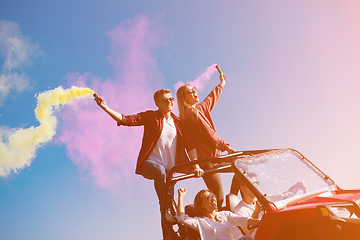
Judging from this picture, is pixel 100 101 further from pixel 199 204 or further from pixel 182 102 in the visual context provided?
pixel 199 204

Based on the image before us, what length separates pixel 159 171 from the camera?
13.1ft

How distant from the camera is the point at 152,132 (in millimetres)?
4387

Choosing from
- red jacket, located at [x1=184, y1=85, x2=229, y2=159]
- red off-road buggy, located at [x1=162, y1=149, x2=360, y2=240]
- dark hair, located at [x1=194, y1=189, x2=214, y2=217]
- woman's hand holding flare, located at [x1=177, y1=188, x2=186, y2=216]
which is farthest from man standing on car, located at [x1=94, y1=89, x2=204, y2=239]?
red off-road buggy, located at [x1=162, y1=149, x2=360, y2=240]

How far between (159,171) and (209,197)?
0.89m

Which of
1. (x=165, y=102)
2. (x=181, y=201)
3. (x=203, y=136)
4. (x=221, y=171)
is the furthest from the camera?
(x=203, y=136)

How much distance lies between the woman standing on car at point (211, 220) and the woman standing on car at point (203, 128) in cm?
67

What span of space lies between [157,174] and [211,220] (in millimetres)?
1061

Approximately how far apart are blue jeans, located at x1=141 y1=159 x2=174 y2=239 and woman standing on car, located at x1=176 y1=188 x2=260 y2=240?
481mm

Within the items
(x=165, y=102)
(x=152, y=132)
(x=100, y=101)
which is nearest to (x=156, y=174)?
(x=152, y=132)

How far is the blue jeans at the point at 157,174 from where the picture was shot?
3.90 metres

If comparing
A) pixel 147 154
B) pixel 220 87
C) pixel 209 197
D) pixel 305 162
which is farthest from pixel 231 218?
Answer: pixel 220 87

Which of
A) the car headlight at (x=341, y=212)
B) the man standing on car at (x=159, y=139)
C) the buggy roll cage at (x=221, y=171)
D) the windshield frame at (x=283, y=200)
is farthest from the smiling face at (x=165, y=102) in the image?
the car headlight at (x=341, y=212)

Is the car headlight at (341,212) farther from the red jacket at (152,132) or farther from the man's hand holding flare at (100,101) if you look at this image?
the man's hand holding flare at (100,101)

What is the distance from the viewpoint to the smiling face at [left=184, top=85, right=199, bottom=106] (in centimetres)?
499
